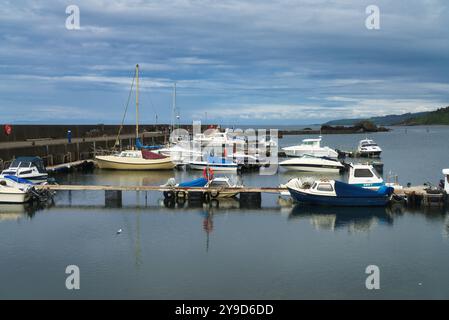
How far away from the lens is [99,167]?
54625mm

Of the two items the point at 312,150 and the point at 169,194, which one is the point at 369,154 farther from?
the point at 169,194

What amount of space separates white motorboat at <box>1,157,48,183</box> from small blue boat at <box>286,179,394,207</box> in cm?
1805

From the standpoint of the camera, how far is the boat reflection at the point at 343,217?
27.6 meters

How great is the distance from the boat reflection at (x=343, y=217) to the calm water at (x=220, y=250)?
57mm

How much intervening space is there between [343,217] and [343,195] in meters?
1.80

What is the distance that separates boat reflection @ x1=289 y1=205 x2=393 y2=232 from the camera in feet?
90.5

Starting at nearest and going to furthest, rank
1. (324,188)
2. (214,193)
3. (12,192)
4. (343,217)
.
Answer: (343,217) < (324,188) < (12,192) < (214,193)

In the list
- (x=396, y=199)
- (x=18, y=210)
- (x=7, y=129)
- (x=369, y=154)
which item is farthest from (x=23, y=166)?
(x=369, y=154)

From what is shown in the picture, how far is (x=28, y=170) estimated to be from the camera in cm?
3688

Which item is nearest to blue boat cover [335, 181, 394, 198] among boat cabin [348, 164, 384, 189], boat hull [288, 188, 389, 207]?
boat hull [288, 188, 389, 207]
